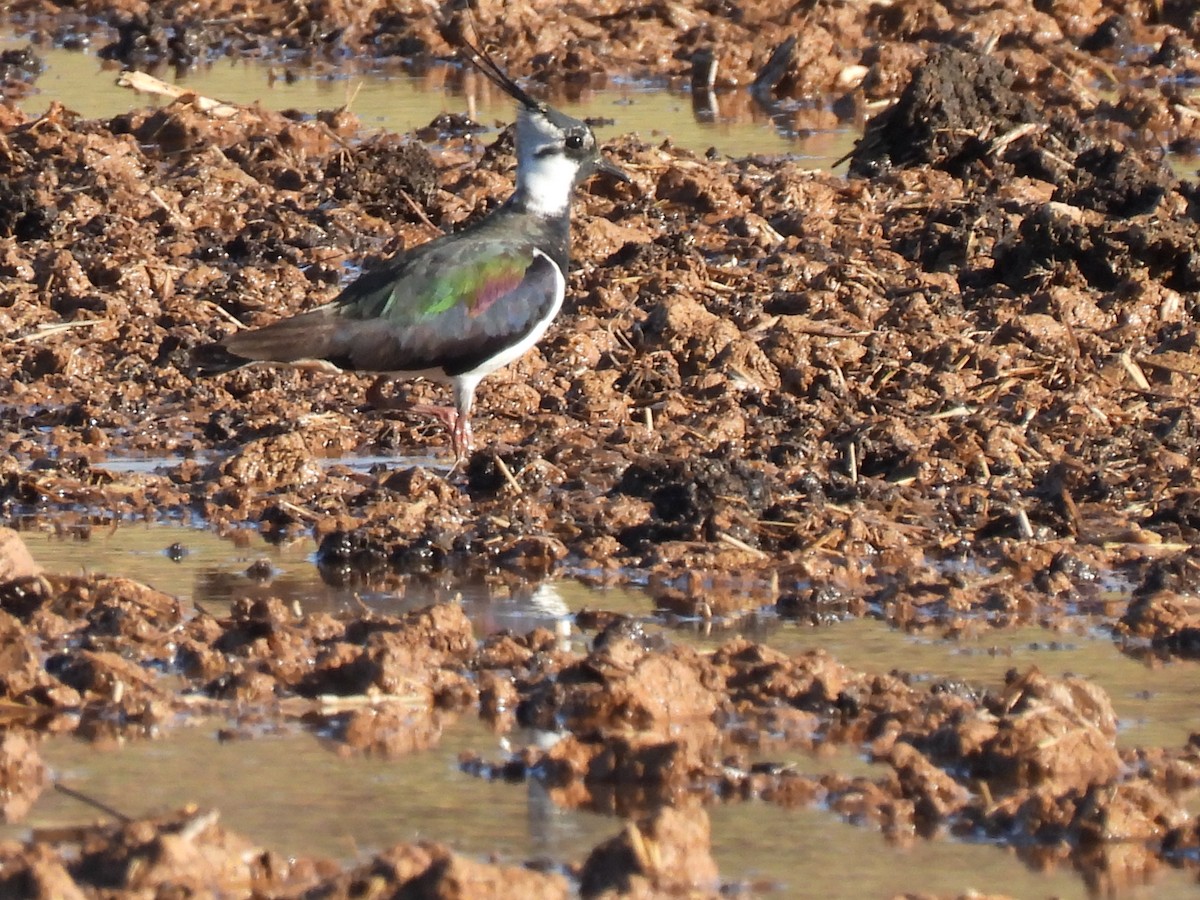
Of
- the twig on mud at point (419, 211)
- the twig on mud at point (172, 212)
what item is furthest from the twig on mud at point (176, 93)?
the twig on mud at point (419, 211)

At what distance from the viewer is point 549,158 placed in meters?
9.46

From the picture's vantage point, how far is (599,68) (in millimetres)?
16750

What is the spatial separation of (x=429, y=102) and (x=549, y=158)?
6.50 m

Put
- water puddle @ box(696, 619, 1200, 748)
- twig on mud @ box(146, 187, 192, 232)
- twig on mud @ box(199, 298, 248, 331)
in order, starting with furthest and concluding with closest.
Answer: twig on mud @ box(146, 187, 192, 232) → twig on mud @ box(199, 298, 248, 331) → water puddle @ box(696, 619, 1200, 748)

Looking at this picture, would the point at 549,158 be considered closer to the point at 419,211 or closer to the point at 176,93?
the point at 419,211

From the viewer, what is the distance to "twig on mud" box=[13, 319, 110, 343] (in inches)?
386

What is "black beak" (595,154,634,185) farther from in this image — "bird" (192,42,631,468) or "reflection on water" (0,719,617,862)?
"reflection on water" (0,719,617,862)

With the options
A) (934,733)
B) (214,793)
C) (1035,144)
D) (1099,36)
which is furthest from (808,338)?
(1099,36)

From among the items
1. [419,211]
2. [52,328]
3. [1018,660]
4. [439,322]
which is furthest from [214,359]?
[1018,660]

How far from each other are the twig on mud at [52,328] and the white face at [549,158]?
201cm

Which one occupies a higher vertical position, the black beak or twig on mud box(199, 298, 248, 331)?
the black beak

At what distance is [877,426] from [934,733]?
292 cm

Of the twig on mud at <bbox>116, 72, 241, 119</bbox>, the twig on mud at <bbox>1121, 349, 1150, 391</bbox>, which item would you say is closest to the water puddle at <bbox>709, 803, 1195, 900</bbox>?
the twig on mud at <bbox>1121, 349, 1150, 391</bbox>

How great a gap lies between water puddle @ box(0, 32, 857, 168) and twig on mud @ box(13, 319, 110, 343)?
4.68 metres
